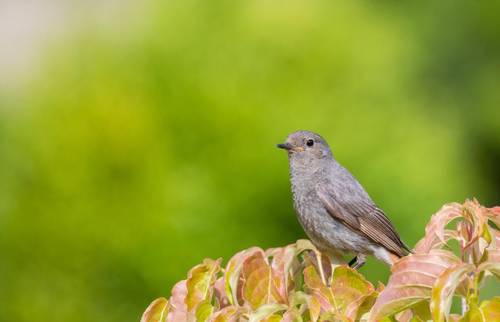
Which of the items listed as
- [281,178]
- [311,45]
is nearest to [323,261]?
[281,178]

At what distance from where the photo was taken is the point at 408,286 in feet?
6.66

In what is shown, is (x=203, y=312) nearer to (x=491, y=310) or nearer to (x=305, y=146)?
(x=491, y=310)

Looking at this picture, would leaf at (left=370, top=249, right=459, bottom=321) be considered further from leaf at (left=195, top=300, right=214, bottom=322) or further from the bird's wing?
the bird's wing

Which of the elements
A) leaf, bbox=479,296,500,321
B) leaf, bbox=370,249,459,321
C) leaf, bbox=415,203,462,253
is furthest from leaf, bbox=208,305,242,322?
leaf, bbox=479,296,500,321

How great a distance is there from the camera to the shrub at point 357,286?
200 centimetres

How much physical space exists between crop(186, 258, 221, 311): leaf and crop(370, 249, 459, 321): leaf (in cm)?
59

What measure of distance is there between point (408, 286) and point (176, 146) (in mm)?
4659

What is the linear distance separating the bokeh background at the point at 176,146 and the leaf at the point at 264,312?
421 centimetres

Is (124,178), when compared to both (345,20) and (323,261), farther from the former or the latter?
(323,261)

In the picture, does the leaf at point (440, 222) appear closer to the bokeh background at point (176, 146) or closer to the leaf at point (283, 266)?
the leaf at point (283, 266)

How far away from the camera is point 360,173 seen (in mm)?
7207

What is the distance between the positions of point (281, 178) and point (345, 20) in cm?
216

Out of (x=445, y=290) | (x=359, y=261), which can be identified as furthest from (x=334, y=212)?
(x=445, y=290)

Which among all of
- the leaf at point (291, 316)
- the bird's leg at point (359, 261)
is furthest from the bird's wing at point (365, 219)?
the leaf at point (291, 316)
